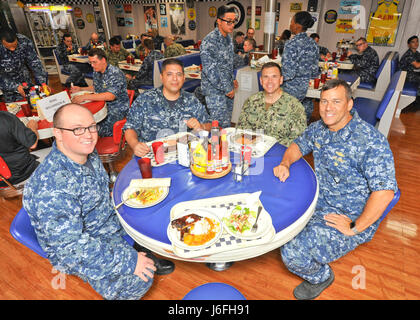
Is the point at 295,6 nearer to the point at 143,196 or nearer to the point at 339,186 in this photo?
the point at 339,186

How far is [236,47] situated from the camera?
776 centimetres

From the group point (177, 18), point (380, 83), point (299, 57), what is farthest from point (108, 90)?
point (177, 18)

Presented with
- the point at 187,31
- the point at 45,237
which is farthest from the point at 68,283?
the point at 187,31

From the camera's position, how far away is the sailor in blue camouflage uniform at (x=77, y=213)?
141cm

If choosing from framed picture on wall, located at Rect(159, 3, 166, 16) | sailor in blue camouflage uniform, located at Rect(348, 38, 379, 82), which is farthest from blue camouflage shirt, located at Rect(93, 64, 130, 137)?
framed picture on wall, located at Rect(159, 3, 166, 16)

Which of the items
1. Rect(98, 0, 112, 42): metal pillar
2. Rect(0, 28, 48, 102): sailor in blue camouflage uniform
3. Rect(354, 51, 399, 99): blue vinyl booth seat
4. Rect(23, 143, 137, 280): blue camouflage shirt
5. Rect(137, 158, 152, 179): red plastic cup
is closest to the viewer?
Rect(23, 143, 137, 280): blue camouflage shirt

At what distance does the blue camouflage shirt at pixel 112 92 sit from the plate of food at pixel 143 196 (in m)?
2.22

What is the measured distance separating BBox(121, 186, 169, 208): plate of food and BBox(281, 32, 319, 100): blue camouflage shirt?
3082 mm

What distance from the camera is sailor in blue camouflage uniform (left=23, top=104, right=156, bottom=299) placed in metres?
1.41

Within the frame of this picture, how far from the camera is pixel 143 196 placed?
1.62 m

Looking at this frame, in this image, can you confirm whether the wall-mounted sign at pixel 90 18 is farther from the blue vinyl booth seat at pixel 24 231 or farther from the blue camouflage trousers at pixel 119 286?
the blue camouflage trousers at pixel 119 286

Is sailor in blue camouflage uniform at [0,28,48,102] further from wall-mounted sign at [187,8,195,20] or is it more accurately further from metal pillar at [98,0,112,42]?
wall-mounted sign at [187,8,195,20]

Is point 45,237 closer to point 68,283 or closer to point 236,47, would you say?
point 68,283

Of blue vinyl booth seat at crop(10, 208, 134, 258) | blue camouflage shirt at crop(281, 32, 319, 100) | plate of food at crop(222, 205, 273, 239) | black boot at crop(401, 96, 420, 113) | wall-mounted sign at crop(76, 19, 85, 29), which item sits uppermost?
wall-mounted sign at crop(76, 19, 85, 29)
